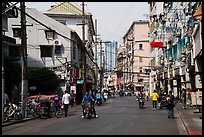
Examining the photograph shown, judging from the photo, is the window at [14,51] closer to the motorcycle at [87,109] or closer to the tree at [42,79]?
the tree at [42,79]

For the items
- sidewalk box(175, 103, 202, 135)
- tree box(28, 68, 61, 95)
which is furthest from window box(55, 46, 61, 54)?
sidewalk box(175, 103, 202, 135)

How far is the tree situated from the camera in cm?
3875

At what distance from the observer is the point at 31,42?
140 feet

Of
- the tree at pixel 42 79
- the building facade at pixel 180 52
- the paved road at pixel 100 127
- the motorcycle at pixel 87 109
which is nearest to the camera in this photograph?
the paved road at pixel 100 127

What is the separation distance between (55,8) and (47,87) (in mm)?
32167

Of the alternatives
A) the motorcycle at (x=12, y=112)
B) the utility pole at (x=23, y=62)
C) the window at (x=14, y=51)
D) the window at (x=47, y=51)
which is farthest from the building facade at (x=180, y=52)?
the window at (x=14, y=51)

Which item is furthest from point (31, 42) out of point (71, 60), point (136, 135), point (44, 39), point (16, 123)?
point (136, 135)

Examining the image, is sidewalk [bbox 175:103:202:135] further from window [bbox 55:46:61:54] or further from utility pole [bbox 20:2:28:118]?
window [bbox 55:46:61:54]

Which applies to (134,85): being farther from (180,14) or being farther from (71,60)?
(180,14)

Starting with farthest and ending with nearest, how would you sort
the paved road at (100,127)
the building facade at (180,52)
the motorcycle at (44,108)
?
the building facade at (180,52), the motorcycle at (44,108), the paved road at (100,127)

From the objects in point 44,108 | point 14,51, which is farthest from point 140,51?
point 44,108

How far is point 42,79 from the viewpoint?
38781mm

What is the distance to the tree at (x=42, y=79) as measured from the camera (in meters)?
38.8

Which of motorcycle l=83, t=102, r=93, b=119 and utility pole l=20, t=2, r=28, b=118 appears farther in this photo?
motorcycle l=83, t=102, r=93, b=119
